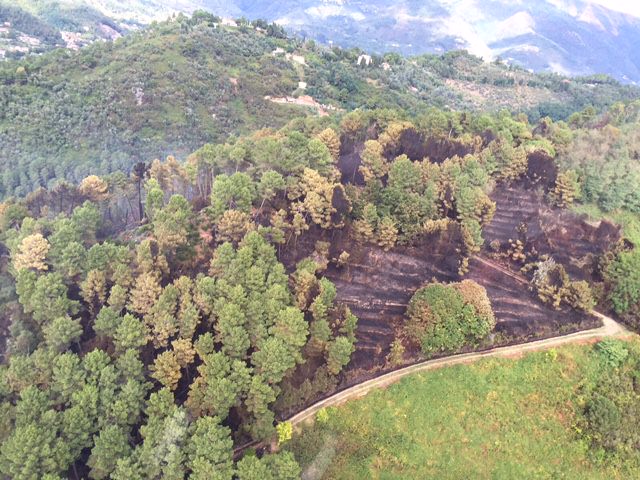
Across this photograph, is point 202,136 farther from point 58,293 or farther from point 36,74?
point 58,293

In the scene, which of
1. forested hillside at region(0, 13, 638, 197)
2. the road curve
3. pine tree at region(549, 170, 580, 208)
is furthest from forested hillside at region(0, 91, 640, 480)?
forested hillside at region(0, 13, 638, 197)

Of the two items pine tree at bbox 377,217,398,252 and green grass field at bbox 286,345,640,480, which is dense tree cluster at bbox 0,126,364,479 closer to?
green grass field at bbox 286,345,640,480

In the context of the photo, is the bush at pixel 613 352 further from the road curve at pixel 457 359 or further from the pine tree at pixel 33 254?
the pine tree at pixel 33 254

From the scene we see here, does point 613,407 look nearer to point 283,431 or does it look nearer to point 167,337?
point 283,431

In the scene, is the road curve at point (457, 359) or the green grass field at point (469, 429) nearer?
the green grass field at point (469, 429)

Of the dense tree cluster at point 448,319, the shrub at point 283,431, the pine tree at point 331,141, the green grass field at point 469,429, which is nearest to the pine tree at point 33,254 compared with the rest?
the shrub at point 283,431

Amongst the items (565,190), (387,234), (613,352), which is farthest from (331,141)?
(613,352)
